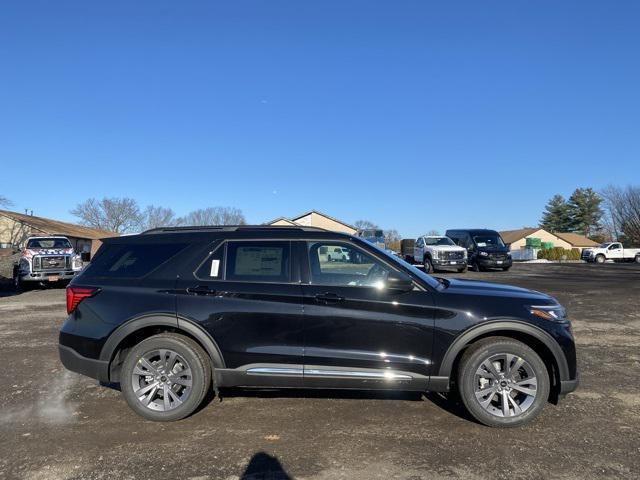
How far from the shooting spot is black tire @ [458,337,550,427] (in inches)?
161

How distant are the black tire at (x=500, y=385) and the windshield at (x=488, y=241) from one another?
2165cm

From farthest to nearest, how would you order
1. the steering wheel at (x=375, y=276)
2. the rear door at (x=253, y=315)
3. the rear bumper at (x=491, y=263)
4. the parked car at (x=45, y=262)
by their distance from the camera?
the rear bumper at (x=491, y=263), the parked car at (x=45, y=262), the steering wheel at (x=375, y=276), the rear door at (x=253, y=315)

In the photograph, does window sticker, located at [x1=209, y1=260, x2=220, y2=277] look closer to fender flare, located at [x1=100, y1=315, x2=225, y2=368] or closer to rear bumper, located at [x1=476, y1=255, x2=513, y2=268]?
fender flare, located at [x1=100, y1=315, x2=225, y2=368]

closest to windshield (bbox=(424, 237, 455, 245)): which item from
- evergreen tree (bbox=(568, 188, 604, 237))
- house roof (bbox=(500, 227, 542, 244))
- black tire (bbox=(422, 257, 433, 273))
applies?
black tire (bbox=(422, 257, 433, 273))

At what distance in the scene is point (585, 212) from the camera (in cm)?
8688

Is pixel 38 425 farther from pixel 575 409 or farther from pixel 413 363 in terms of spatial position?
pixel 575 409

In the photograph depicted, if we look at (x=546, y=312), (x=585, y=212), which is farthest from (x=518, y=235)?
(x=546, y=312)

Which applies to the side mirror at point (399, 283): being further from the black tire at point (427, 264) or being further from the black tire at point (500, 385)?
the black tire at point (427, 264)

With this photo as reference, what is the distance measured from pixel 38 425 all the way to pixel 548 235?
8086cm

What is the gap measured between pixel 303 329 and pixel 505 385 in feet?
6.22

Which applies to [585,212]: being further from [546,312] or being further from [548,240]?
[546,312]

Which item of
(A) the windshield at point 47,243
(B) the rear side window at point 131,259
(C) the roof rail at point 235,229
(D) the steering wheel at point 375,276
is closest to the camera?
(D) the steering wheel at point 375,276

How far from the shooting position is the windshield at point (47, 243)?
58.8 ft

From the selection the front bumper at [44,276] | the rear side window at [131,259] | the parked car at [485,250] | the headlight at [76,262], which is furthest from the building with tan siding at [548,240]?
the rear side window at [131,259]
